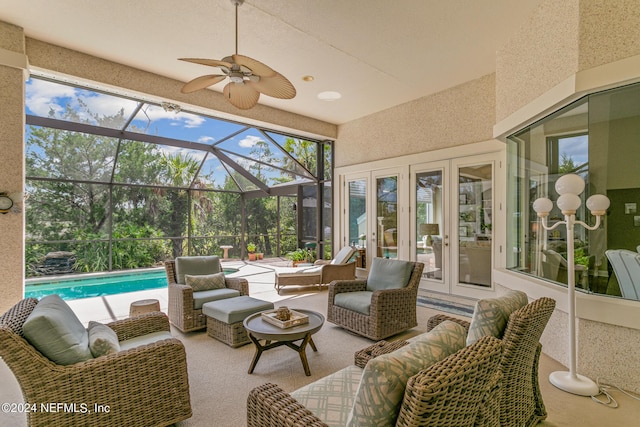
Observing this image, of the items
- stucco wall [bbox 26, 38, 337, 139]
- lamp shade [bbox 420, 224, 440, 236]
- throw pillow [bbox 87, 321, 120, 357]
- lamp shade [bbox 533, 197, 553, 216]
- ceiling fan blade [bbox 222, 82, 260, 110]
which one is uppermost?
stucco wall [bbox 26, 38, 337, 139]

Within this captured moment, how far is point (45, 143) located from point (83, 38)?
4.69 m

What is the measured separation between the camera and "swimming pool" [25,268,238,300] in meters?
6.49

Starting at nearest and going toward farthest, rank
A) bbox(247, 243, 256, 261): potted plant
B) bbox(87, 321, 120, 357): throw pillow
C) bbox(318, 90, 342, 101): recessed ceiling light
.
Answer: bbox(87, 321, 120, 357): throw pillow → bbox(318, 90, 342, 101): recessed ceiling light → bbox(247, 243, 256, 261): potted plant

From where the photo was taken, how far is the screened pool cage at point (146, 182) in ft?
21.2

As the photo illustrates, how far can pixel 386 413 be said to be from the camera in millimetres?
1046

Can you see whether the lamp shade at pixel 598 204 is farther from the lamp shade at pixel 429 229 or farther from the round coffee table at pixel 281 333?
the lamp shade at pixel 429 229

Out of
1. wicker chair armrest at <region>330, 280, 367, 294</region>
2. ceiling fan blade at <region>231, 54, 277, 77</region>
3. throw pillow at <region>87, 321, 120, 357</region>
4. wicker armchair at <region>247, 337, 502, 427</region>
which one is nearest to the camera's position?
wicker armchair at <region>247, 337, 502, 427</region>

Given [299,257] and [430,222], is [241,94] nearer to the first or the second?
[430,222]

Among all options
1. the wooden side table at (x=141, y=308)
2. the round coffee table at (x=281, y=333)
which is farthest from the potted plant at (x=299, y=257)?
the round coffee table at (x=281, y=333)

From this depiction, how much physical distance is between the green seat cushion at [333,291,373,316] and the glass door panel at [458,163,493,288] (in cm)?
213

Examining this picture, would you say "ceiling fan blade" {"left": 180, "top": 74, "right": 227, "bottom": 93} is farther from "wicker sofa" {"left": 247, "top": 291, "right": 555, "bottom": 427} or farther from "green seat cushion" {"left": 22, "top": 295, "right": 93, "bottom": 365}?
"wicker sofa" {"left": 247, "top": 291, "right": 555, "bottom": 427}

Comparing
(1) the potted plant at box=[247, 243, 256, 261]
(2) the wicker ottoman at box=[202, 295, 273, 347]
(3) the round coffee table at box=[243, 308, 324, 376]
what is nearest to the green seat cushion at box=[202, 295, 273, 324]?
(2) the wicker ottoman at box=[202, 295, 273, 347]

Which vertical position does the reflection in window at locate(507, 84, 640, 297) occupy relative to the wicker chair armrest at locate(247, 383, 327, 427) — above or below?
above

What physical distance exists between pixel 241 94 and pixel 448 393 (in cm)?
281
